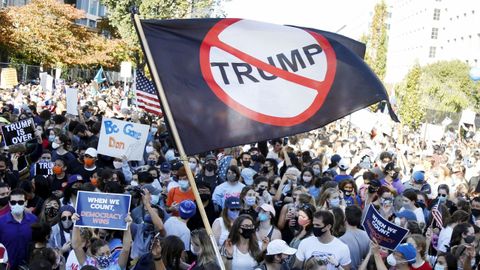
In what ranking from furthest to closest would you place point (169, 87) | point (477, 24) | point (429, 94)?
point (477, 24) → point (429, 94) → point (169, 87)

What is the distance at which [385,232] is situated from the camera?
6.72 meters

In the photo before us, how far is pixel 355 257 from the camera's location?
25.1 ft

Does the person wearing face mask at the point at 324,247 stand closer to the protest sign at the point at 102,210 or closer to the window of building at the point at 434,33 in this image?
the protest sign at the point at 102,210

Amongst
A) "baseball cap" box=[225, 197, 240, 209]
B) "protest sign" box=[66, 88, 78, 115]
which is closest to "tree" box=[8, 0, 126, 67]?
"protest sign" box=[66, 88, 78, 115]

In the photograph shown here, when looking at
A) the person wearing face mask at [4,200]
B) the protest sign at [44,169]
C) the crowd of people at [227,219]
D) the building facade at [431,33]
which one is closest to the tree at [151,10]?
the building facade at [431,33]

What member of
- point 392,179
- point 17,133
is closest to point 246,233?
point 392,179

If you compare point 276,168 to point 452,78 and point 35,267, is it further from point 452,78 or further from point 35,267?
point 452,78

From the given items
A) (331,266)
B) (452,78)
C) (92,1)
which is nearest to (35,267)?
(331,266)

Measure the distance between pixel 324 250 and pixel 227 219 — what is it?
1.72m

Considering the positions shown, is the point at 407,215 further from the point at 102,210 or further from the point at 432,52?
the point at 432,52

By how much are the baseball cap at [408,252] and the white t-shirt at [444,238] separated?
2.20 m

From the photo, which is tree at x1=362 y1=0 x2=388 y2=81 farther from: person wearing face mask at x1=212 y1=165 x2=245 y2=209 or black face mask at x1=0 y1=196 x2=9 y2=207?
black face mask at x1=0 y1=196 x2=9 y2=207

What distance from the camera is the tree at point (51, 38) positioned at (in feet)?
169

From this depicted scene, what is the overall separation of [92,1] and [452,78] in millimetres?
39149
